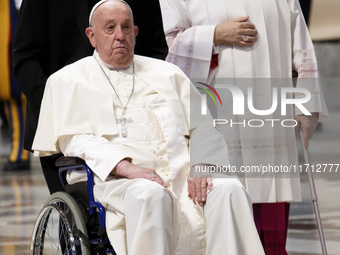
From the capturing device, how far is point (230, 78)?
15.3ft

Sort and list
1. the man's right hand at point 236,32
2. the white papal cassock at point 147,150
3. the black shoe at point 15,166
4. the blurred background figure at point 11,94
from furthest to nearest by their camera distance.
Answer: the black shoe at point 15,166
the blurred background figure at point 11,94
the man's right hand at point 236,32
the white papal cassock at point 147,150

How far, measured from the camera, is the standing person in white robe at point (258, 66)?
4652mm

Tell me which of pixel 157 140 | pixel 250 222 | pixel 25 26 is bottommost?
pixel 250 222

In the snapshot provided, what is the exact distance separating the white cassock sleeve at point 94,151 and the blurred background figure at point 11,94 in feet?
16.0

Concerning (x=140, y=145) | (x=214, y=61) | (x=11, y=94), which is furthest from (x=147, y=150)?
(x=11, y=94)

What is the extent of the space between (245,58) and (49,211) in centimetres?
126

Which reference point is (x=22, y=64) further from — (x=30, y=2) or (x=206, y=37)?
(x=206, y=37)

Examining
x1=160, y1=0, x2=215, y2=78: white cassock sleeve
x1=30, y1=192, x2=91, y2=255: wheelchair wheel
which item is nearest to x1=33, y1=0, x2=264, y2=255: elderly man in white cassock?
x1=30, y1=192, x2=91, y2=255: wheelchair wheel

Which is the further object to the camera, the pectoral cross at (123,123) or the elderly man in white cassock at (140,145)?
the pectoral cross at (123,123)

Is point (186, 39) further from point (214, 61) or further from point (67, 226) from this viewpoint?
point (67, 226)

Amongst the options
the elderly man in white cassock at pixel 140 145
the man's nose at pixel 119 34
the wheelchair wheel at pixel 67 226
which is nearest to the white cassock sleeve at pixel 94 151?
the elderly man in white cassock at pixel 140 145

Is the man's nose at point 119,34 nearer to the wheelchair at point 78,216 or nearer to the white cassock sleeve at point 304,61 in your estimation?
the wheelchair at point 78,216

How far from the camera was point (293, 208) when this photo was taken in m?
6.78

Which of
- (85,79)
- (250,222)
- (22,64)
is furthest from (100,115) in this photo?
(250,222)
